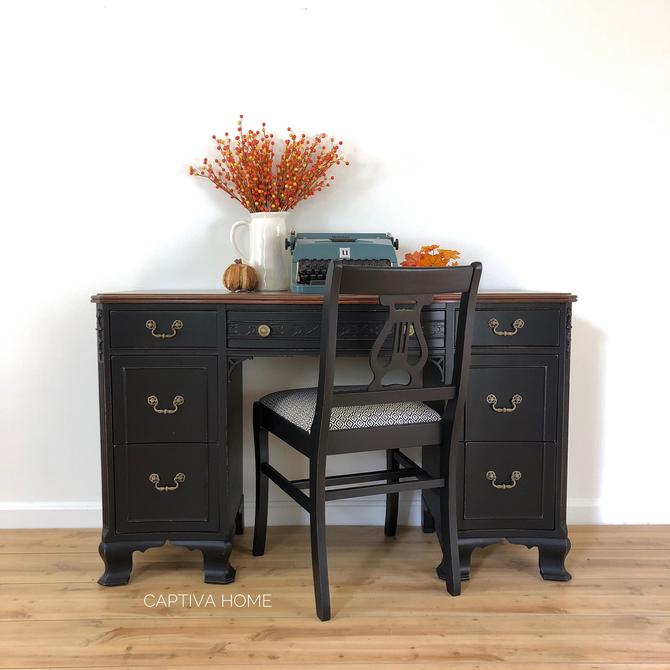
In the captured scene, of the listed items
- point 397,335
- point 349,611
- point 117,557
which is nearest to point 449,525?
point 349,611

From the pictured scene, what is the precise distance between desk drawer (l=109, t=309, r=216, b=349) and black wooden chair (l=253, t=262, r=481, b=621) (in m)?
0.33

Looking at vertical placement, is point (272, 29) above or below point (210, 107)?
above

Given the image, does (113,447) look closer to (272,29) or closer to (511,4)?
(272,29)

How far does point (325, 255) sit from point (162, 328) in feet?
1.90

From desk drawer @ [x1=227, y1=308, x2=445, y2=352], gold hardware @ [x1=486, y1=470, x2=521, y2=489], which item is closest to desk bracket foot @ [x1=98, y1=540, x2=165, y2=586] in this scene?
desk drawer @ [x1=227, y1=308, x2=445, y2=352]

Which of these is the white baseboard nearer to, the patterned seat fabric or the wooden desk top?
the patterned seat fabric

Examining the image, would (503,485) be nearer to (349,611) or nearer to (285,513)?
(349,611)

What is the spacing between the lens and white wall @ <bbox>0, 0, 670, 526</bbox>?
2322 mm

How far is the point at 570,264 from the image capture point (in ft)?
7.95

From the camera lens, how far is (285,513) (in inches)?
96.3

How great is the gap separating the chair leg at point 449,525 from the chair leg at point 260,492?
0.61 meters

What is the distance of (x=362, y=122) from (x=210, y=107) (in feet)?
1.85

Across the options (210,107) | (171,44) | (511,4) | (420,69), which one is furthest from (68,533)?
(511,4)

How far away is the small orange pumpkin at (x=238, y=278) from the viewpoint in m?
2.15
